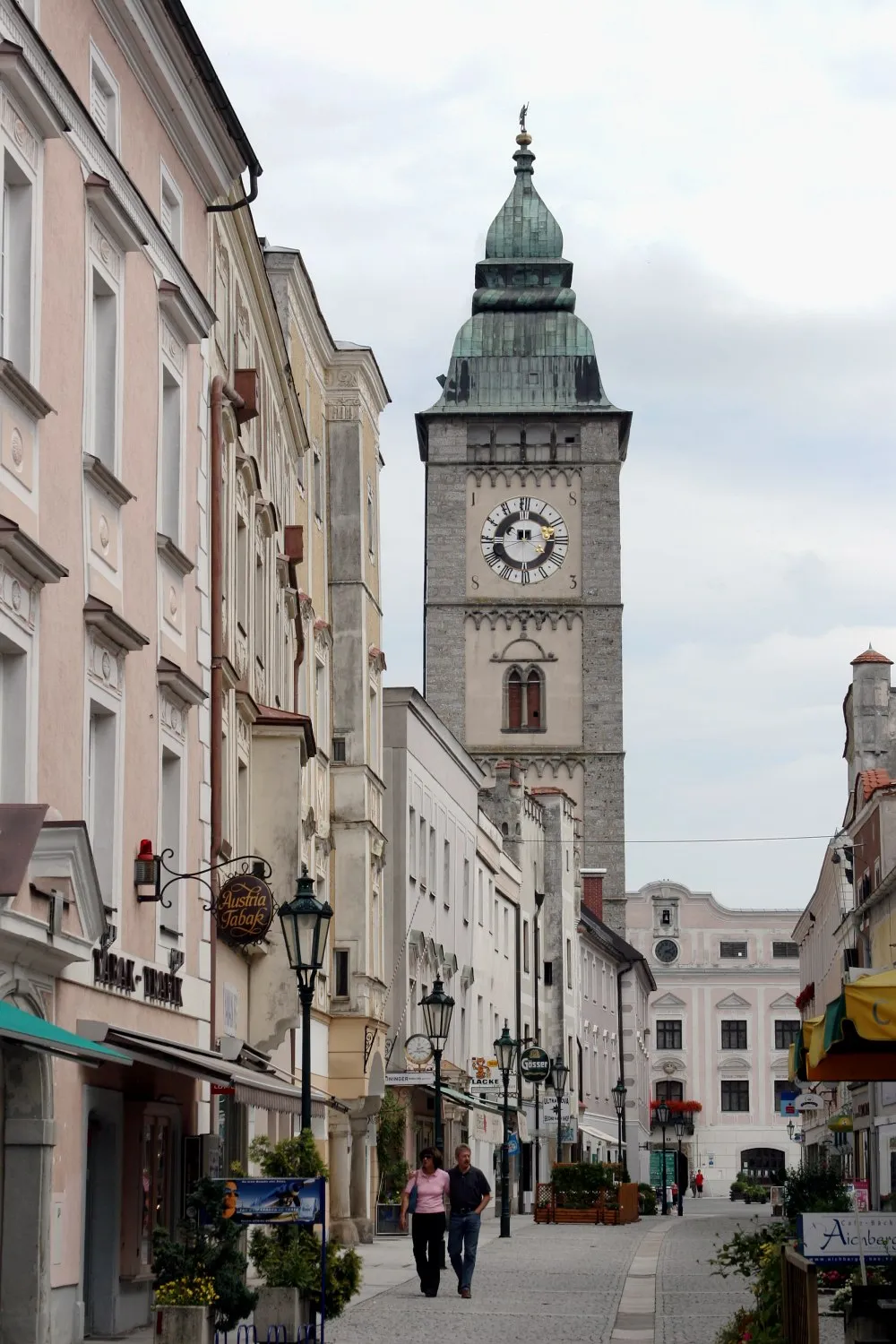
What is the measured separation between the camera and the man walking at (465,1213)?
22344 millimetres

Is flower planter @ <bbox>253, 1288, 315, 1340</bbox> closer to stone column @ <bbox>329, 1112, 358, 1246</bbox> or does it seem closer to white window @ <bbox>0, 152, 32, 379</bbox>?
white window @ <bbox>0, 152, 32, 379</bbox>

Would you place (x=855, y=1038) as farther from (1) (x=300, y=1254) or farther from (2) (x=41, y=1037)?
(2) (x=41, y=1037)

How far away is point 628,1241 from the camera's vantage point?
3794 cm

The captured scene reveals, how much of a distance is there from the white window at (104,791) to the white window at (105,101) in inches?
169

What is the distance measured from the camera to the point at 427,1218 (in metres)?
22.4

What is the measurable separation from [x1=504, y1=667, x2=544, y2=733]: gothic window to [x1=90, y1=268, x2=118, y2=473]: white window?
8206cm

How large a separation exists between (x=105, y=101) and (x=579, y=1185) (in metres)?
35.1

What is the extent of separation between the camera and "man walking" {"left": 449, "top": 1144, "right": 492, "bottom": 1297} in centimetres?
2234

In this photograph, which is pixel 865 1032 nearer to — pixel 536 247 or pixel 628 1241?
pixel 628 1241

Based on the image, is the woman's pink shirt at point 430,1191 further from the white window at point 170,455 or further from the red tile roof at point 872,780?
the red tile roof at point 872,780

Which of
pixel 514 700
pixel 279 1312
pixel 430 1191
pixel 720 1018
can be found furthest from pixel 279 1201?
pixel 720 1018

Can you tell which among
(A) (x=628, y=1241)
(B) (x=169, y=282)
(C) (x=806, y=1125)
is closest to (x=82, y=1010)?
(B) (x=169, y=282)

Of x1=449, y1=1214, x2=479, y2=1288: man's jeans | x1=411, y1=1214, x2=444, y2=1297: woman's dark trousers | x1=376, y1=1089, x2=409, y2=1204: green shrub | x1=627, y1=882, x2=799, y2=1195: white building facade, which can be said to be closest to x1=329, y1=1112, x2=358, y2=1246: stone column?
x1=376, y1=1089, x2=409, y2=1204: green shrub

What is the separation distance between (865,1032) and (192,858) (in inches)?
312
